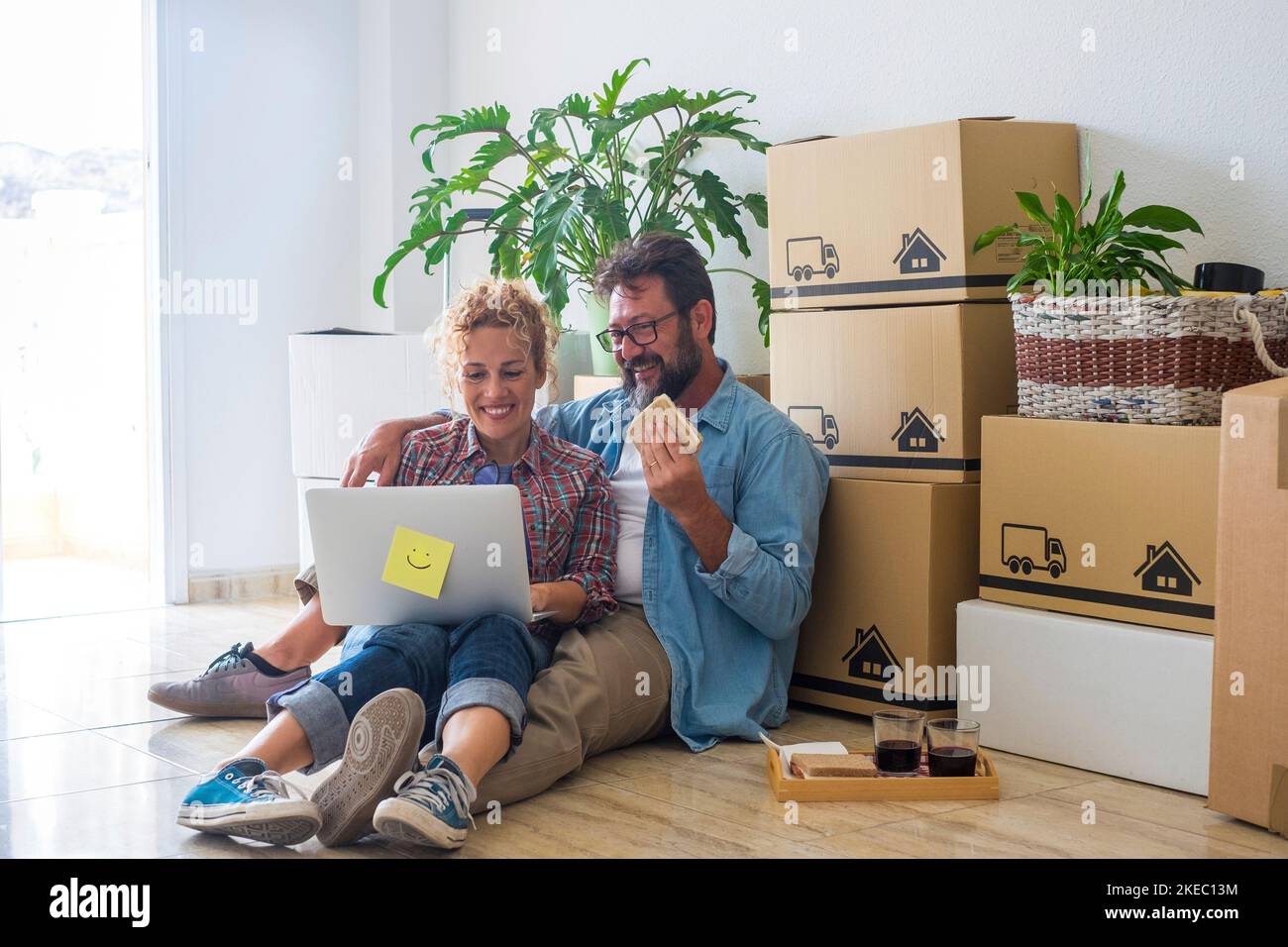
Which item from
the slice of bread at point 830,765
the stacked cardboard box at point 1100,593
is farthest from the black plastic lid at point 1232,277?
the slice of bread at point 830,765

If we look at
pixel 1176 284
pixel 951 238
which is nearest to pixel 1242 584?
pixel 1176 284

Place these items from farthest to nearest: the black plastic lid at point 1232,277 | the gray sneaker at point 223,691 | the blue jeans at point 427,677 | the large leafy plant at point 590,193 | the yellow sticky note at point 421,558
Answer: the large leafy plant at point 590,193 → the gray sneaker at point 223,691 → the black plastic lid at point 1232,277 → the yellow sticky note at point 421,558 → the blue jeans at point 427,677

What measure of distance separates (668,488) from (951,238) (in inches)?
26.4

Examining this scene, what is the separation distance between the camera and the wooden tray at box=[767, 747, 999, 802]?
200cm

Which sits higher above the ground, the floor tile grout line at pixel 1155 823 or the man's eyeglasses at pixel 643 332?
the man's eyeglasses at pixel 643 332

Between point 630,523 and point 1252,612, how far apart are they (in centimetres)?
104

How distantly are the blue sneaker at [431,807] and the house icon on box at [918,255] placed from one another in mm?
1214

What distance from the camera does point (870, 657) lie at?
2465mm

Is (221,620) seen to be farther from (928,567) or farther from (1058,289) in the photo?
(1058,289)

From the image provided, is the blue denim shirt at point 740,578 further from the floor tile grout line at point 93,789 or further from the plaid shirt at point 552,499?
the floor tile grout line at point 93,789

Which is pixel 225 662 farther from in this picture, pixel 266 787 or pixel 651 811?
pixel 651 811

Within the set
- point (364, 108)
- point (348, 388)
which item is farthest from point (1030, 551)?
point (364, 108)

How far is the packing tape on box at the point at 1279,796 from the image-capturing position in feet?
5.90

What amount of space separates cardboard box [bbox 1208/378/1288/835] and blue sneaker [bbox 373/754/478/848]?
1.04 m
